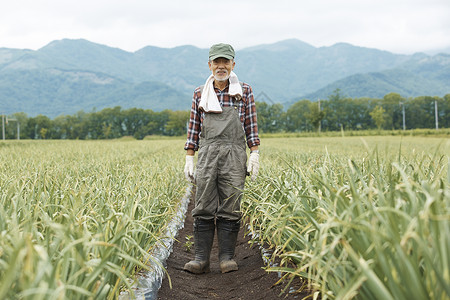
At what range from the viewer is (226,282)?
362 cm

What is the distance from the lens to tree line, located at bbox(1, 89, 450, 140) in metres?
85.3

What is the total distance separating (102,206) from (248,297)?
1271 millimetres

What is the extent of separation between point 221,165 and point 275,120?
87.7 metres

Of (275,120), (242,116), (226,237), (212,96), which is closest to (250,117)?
(242,116)

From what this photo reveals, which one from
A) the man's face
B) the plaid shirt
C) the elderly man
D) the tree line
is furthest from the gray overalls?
the tree line

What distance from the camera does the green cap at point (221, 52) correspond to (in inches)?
148

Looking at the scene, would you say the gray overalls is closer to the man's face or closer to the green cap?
the man's face

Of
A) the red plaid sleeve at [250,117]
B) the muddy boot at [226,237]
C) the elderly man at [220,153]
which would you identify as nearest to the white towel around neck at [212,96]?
the elderly man at [220,153]

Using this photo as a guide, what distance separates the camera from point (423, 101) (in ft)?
282

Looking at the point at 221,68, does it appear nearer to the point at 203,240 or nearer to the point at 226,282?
the point at 203,240

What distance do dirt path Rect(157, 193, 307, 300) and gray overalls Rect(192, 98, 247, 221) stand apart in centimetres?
50

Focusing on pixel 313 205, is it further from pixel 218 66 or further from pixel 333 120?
pixel 333 120

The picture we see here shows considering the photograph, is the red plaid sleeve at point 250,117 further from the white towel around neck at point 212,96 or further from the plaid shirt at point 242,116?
the white towel around neck at point 212,96

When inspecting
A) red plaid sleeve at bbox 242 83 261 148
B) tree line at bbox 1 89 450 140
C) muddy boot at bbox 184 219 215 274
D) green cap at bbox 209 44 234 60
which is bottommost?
muddy boot at bbox 184 219 215 274
